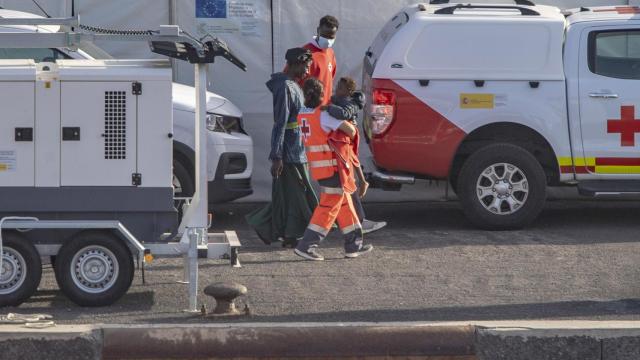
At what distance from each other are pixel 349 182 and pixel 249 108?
3.79 meters

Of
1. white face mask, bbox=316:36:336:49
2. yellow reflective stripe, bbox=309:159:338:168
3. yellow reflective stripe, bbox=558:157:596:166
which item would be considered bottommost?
yellow reflective stripe, bbox=558:157:596:166

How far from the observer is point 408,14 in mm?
11258

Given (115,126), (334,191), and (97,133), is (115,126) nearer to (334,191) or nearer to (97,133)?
(97,133)

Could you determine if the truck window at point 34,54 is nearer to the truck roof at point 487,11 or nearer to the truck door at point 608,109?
the truck roof at point 487,11

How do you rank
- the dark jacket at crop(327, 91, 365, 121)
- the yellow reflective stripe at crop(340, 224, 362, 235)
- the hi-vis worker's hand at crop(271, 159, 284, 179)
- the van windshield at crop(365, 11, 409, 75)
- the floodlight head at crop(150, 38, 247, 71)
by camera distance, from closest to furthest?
1. the floodlight head at crop(150, 38, 247, 71)
2. the dark jacket at crop(327, 91, 365, 121)
3. the yellow reflective stripe at crop(340, 224, 362, 235)
4. the hi-vis worker's hand at crop(271, 159, 284, 179)
5. the van windshield at crop(365, 11, 409, 75)

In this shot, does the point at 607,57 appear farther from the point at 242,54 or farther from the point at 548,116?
the point at 242,54

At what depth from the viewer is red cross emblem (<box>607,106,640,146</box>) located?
10930 mm

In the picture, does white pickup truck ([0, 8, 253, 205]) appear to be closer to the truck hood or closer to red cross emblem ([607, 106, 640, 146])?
the truck hood

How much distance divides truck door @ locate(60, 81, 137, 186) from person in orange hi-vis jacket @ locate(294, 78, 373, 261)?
6.70ft

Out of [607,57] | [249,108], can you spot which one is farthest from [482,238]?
[249,108]

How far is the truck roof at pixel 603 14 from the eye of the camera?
1119 centimetres

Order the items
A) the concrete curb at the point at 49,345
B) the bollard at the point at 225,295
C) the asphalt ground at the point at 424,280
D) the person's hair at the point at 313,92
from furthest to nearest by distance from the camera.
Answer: the person's hair at the point at 313,92 < the asphalt ground at the point at 424,280 < the bollard at the point at 225,295 < the concrete curb at the point at 49,345

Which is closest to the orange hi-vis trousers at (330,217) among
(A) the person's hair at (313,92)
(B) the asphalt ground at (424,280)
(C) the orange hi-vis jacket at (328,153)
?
(C) the orange hi-vis jacket at (328,153)

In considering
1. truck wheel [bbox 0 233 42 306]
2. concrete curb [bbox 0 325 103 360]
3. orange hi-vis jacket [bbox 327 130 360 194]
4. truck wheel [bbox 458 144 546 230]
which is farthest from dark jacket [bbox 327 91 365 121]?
concrete curb [bbox 0 325 103 360]
